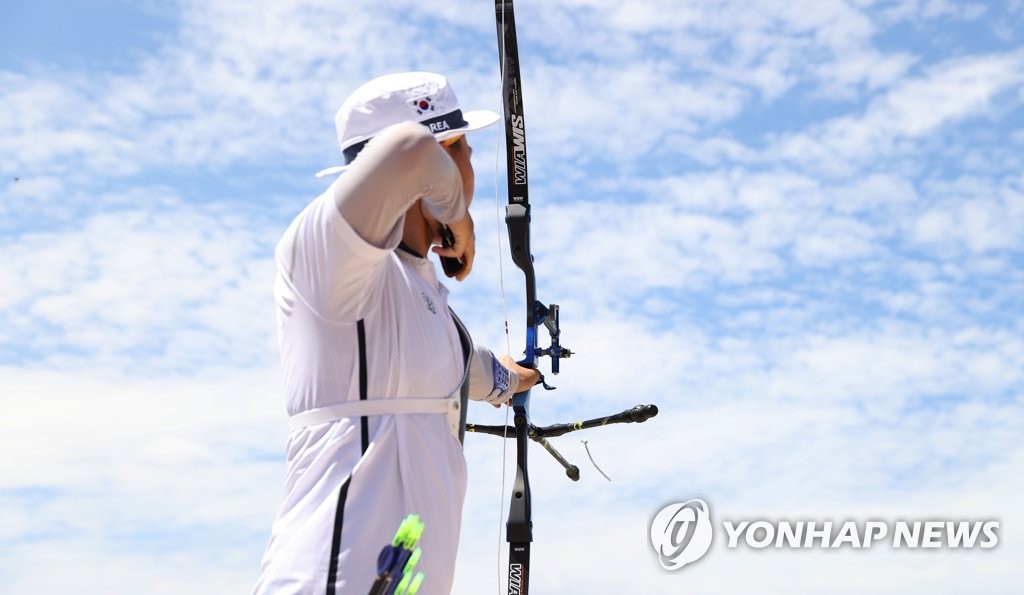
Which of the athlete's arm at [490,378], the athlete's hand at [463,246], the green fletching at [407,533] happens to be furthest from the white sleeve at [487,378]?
the green fletching at [407,533]

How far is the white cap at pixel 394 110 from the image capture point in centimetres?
214

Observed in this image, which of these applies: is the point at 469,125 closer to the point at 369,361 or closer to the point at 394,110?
the point at 394,110

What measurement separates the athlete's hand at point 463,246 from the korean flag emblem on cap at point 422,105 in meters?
0.24

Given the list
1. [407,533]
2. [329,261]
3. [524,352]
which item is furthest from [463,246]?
[524,352]

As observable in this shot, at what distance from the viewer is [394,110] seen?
84.4 inches

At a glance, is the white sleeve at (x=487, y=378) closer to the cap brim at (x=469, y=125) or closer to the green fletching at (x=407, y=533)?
the cap brim at (x=469, y=125)

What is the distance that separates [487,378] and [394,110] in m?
1.05

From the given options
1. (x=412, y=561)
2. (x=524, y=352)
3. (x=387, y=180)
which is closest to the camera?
(x=387, y=180)

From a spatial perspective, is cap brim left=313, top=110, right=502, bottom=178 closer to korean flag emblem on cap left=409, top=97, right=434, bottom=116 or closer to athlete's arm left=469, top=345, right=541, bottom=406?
→ korean flag emblem on cap left=409, top=97, right=434, bottom=116

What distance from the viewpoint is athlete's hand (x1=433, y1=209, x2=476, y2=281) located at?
88.9 inches

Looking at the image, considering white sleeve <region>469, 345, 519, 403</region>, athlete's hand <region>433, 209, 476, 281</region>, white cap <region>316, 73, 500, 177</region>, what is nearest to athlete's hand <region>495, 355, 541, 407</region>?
white sleeve <region>469, 345, 519, 403</region>

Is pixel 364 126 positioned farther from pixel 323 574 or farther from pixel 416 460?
pixel 323 574

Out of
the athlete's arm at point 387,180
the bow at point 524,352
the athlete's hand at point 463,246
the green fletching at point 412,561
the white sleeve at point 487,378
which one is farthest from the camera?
the bow at point 524,352

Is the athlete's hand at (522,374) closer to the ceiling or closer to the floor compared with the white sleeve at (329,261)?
closer to the ceiling
